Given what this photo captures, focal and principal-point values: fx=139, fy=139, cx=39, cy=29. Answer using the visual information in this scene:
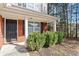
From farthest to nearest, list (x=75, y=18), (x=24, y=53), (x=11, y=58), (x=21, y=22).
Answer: (x=75, y=18) < (x=21, y=22) < (x=24, y=53) < (x=11, y=58)

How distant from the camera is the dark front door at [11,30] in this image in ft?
34.3

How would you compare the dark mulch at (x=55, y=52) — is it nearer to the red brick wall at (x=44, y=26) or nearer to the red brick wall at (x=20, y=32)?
the red brick wall at (x=20, y=32)

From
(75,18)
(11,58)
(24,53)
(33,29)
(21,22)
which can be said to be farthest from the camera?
(75,18)

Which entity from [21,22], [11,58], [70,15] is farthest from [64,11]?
[11,58]

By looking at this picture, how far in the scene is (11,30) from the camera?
10.8m

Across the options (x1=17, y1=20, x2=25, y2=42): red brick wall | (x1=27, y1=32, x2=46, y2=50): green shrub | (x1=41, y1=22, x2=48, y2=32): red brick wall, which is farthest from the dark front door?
(x1=41, y1=22, x2=48, y2=32): red brick wall

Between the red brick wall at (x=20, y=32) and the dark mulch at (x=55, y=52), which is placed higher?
the red brick wall at (x=20, y=32)

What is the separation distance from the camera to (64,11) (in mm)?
16766

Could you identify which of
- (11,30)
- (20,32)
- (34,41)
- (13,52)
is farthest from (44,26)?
(13,52)

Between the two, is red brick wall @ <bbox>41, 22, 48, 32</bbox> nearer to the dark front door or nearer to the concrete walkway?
the dark front door

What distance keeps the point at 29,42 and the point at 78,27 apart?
10.4 meters

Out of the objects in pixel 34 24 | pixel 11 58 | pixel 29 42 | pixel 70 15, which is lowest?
pixel 11 58

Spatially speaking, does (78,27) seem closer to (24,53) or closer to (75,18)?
(75,18)

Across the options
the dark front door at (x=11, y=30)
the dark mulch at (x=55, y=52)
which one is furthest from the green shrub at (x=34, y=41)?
the dark front door at (x=11, y=30)
